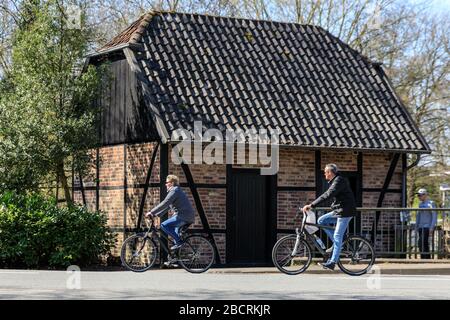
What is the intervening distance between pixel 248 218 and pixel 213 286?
7728mm

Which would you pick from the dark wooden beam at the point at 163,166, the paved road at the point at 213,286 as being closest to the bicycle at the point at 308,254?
the paved road at the point at 213,286

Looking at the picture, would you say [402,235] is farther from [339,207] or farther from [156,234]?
[156,234]

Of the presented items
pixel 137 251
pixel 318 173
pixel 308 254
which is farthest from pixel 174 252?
pixel 318 173

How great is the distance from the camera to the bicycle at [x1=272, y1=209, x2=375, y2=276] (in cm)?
1880

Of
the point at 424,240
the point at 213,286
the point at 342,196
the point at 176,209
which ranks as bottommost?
the point at 213,286

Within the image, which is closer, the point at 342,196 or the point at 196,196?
the point at 342,196

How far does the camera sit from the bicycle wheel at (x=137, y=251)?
775 inches

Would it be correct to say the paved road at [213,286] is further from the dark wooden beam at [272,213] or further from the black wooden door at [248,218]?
the dark wooden beam at [272,213]

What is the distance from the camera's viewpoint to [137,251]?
64.6ft

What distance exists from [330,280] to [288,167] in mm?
7079

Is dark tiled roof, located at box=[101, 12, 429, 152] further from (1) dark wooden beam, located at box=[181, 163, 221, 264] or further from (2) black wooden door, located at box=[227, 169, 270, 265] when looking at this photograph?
(2) black wooden door, located at box=[227, 169, 270, 265]

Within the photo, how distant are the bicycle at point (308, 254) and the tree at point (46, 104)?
6749mm

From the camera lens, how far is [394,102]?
27.0 meters
